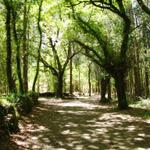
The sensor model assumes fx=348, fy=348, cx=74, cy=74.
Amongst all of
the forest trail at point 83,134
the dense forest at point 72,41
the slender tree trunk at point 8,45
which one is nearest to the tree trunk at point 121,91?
the dense forest at point 72,41

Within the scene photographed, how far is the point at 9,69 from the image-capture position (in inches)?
774

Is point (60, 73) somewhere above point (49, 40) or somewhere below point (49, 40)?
below

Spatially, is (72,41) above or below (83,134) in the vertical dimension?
above

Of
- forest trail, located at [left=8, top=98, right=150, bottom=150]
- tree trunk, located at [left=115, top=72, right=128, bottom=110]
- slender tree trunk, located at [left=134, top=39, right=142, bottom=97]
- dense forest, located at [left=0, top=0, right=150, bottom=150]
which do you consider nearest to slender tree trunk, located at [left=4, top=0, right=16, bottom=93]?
dense forest, located at [left=0, top=0, right=150, bottom=150]

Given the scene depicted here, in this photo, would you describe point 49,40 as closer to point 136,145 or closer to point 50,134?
point 50,134

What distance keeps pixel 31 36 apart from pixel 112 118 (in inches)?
894

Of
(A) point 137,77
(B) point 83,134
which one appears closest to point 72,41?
(A) point 137,77

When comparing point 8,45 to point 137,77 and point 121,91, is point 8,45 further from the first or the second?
point 137,77

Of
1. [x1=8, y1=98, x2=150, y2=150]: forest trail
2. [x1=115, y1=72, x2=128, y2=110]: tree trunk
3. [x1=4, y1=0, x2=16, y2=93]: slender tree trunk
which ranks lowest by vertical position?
[x1=8, y1=98, x2=150, y2=150]: forest trail

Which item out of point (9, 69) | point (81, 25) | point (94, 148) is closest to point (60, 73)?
point (81, 25)

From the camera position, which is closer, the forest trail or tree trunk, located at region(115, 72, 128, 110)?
the forest trail

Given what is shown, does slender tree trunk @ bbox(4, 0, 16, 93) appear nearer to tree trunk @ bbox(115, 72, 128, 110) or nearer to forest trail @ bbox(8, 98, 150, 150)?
forest trail @ bbox(8, 98, 150, 150)

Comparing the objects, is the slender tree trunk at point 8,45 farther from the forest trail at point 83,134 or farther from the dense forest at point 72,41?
the forest trail at point 83,134

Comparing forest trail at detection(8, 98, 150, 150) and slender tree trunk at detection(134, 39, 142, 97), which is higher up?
slender tree trunk at detection(134, 39, 142, 97)
